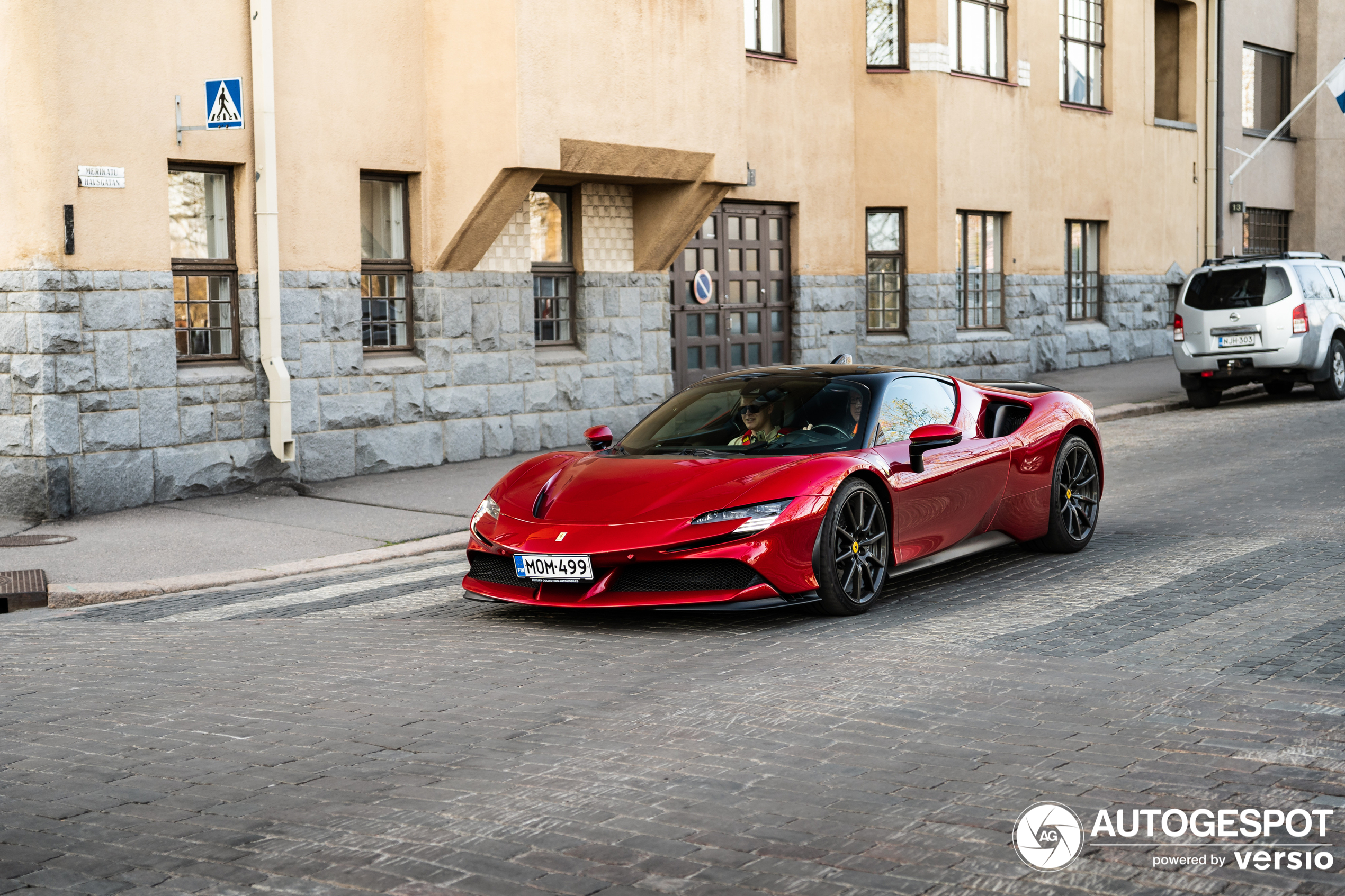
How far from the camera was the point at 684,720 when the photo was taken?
239 inches

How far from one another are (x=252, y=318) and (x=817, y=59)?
10.6 metres

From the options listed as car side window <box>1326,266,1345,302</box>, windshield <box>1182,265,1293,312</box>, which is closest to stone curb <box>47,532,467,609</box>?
windshield <box>1182,265,1293,312</box>

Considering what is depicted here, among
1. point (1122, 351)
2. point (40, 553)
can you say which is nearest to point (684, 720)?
point (40, 553)

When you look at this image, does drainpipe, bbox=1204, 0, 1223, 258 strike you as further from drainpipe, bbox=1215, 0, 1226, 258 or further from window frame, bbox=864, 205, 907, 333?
window frame, bbox=864, 205, 907, 333

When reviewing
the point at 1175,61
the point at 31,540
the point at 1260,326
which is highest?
the point at 1175,61

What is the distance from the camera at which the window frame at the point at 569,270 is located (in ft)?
59.3

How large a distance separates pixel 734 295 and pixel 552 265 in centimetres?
404

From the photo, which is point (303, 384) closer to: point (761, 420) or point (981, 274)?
point (761, 420)

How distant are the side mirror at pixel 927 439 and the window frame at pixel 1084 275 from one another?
787 inches

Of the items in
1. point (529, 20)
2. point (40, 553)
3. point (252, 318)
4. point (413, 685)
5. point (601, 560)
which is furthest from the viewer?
point (529, 20)

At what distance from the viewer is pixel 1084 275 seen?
2855 centimetres

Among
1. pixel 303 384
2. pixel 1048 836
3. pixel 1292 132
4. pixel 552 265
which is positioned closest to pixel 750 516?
pixel 1048 836

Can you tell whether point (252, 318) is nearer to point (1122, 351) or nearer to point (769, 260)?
point (769, 260)

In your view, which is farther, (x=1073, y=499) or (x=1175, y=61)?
(x=1175, y=61)
